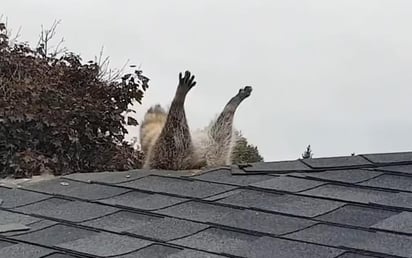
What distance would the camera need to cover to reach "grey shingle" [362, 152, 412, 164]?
2674 millimetres

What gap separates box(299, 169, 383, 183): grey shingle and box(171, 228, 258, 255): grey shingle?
2.12ft

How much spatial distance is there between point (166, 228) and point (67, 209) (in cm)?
45

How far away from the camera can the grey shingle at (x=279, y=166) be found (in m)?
2.71

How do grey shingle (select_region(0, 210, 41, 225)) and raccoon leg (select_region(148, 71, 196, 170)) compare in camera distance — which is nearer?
grey shingle (select_region(0, 210, 41, 225))

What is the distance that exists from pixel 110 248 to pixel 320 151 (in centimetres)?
300

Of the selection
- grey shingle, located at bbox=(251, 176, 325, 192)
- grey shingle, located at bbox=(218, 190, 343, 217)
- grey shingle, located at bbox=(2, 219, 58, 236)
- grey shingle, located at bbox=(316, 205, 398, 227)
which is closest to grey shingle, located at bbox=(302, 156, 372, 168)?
grey shingle, located at bbox=(251, 176, 325, 192)

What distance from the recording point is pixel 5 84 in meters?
4.35

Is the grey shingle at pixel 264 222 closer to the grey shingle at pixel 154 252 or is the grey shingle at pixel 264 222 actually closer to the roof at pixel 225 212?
the roof at pixel 225 212

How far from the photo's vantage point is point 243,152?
4293 mm

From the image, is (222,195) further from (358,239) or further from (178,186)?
(358,239)

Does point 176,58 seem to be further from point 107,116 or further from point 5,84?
point 5,84

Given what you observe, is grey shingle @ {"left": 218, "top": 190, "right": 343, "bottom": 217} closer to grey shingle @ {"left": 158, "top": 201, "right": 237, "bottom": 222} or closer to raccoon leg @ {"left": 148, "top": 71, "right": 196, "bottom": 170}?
grey shingle @ {"left": 158, "top": 201, "right": 237, "bottom": 222}

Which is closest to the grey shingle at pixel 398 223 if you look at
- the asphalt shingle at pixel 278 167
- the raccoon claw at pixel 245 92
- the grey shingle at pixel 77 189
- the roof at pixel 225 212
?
the roof at pixel 225 212

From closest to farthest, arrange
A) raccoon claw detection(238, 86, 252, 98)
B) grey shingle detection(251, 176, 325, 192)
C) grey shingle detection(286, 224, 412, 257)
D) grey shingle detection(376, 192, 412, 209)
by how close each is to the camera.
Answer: grey shingle detection(286, 224, 412, 257) → grey shingle detection(376, 192, 412, 209) → grey shingle detection(251, 176, 325, 192) → raccoon claw detection(238, 86, 252, 98)
